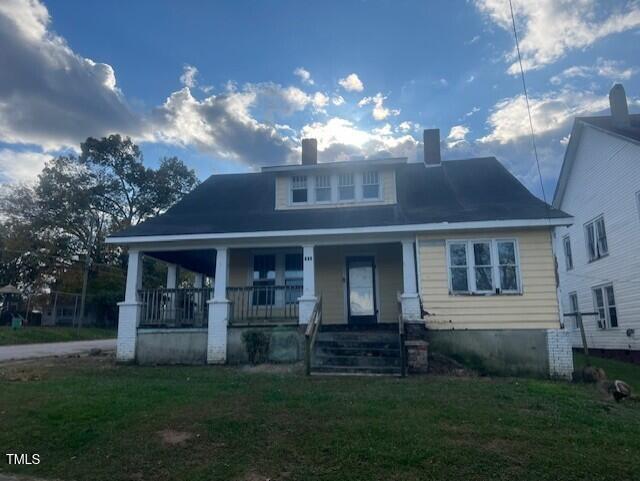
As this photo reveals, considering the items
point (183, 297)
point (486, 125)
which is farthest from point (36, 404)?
point (486, 125)

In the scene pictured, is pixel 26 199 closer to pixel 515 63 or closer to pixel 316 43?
pixel 316 43

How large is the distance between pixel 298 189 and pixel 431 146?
5.52 m

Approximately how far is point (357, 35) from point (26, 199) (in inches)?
1298

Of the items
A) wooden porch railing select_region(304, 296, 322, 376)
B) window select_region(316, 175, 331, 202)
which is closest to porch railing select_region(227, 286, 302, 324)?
wooden porch railing select_region(304, 296, 322, 376)

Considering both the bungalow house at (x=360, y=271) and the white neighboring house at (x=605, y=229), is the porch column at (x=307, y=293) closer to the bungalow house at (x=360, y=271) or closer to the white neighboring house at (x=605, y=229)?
the bungalow house at (x=360, y=271)

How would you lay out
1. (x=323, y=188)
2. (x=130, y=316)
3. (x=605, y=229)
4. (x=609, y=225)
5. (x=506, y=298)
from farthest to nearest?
1. (x=605, y=229)
2. (x=609, y=225)
3. (x=323, y=188)
4. (x=130, y=316)
5. (x=506, y=298)

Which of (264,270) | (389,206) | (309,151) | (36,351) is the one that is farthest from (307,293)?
(36,351)

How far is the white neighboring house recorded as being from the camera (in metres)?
13.6

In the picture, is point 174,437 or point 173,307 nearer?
point 174,437

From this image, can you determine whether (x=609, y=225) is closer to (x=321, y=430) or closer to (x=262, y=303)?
(x=262, y=303)

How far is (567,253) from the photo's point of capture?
18.8 meters

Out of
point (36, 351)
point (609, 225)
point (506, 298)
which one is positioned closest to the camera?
point (506, 298)

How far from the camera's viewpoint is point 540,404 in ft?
21.3

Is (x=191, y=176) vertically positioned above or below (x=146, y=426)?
above
